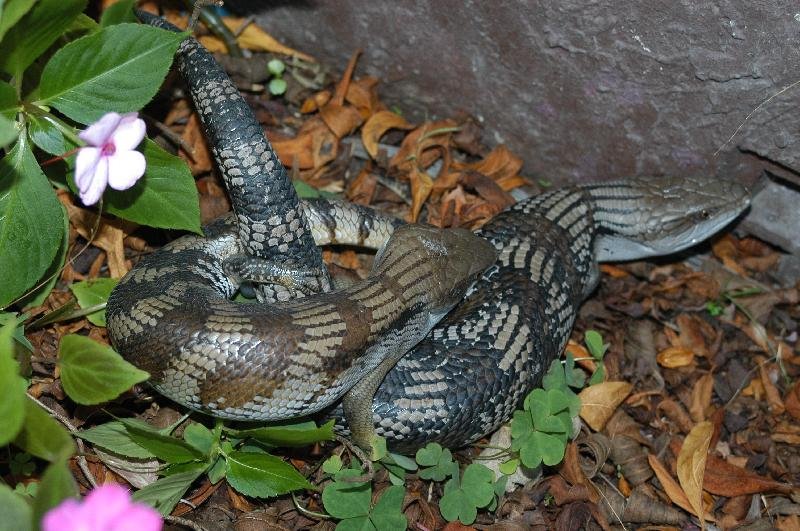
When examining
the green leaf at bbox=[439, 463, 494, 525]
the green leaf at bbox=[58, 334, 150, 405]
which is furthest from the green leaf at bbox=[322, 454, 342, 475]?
the green leaf at bbox=[58, 334, 150, 405]

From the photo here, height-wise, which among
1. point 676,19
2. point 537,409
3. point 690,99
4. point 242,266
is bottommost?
point 537,409

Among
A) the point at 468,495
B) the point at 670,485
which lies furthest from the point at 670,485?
the point at 468,495

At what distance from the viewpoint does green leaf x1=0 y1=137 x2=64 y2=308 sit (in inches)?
122

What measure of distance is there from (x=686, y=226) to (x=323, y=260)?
2.16m

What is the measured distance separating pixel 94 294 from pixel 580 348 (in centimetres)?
258

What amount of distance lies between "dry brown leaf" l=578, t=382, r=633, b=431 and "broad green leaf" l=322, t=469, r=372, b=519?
1335mm

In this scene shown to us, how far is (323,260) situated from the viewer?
4.32 meters

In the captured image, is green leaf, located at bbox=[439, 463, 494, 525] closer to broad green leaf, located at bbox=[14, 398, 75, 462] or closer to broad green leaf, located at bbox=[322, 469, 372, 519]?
broad green leaf, located at bbox=[322, 469, 372, 519]

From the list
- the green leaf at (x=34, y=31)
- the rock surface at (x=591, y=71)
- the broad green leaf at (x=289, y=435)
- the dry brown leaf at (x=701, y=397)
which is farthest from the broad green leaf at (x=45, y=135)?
the dry brown leaf at (x=701, y=397)

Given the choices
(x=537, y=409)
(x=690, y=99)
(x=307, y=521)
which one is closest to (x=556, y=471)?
(x=537, y=409)

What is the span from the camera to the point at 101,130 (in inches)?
109

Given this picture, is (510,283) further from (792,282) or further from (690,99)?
(792,282)

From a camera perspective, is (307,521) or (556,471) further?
(556,471)

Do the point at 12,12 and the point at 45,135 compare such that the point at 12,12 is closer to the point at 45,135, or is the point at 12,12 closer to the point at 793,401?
the point at 45,135
